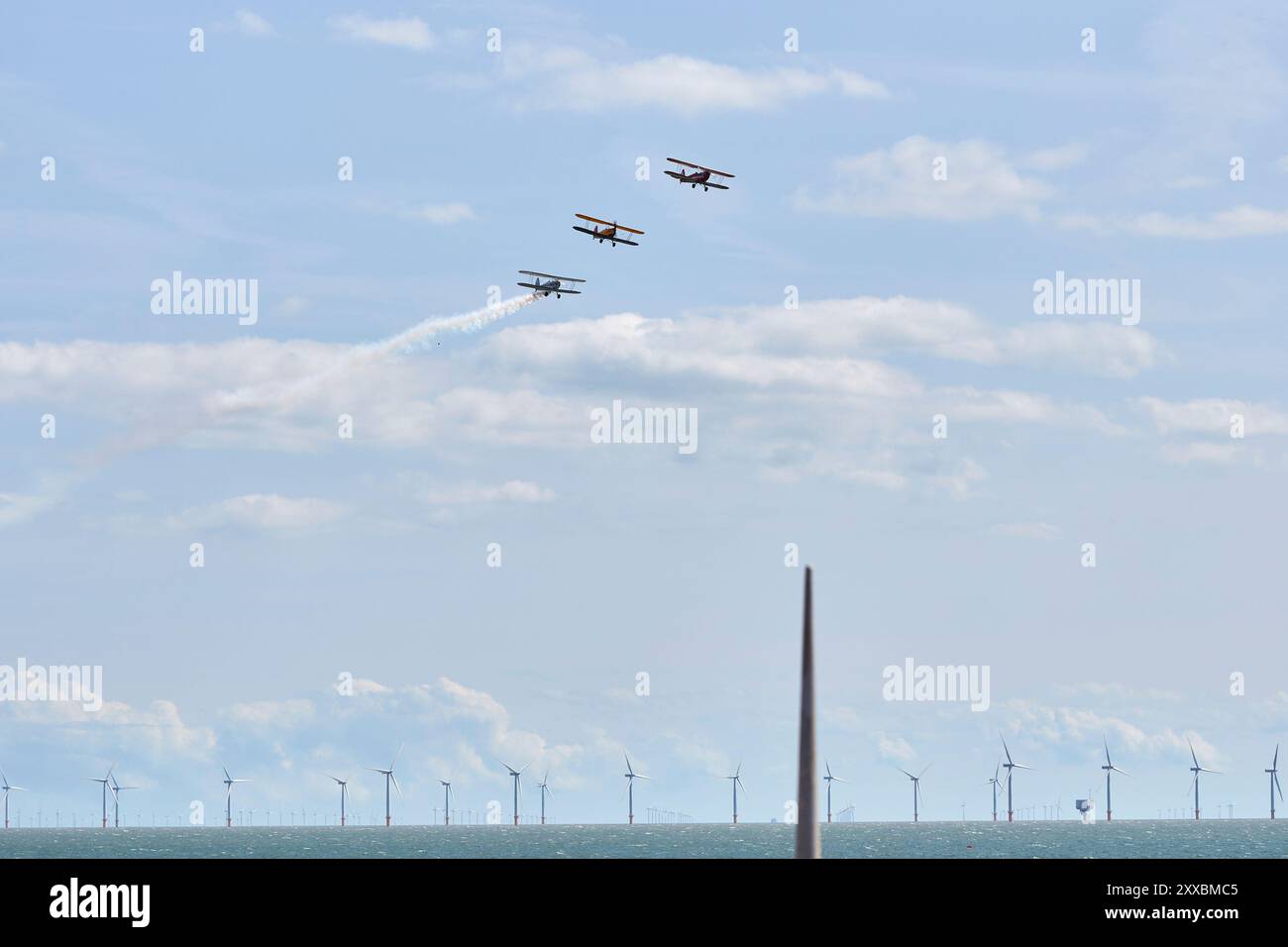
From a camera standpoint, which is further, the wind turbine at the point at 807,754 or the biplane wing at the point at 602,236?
the biplane wing at the point at 602,236

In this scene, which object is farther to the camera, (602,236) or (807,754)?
(602,236)

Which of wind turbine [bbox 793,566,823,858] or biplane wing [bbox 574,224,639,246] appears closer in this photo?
wind turbine [bbox 793,566,823,858]

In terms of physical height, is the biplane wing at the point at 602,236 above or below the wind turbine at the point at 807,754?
above

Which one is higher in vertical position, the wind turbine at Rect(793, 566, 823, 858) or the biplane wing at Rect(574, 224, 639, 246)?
the biplane wing at Rect(574, 224, 639, 246)
